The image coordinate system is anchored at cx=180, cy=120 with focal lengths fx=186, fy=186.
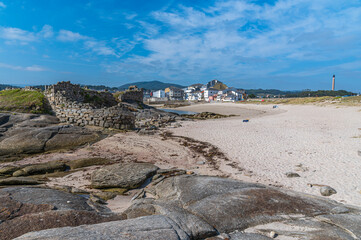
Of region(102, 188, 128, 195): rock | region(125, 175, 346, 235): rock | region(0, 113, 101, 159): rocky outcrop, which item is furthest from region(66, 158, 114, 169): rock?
region(125, 175, 346, 235): rock

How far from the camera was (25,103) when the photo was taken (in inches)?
736

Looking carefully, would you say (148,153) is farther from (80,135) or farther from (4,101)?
(4,101)

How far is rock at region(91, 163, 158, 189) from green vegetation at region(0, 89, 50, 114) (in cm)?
1535

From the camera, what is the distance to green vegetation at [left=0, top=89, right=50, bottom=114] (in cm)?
1792

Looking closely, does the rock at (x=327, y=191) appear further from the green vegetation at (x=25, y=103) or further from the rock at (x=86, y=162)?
the green vegetation at (x=25, y=103)

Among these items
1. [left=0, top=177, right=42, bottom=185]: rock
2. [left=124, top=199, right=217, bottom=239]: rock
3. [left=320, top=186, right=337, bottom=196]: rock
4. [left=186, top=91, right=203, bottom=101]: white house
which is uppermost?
[left=186, top=91, right=203, bottom=101]: white house

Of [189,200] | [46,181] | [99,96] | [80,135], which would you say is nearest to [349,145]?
[189,200]

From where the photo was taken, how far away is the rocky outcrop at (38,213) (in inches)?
132

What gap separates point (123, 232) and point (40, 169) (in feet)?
25.0

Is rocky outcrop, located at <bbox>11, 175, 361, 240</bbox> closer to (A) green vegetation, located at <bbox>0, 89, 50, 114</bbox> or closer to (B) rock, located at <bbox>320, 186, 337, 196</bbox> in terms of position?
(B) rock, located at <bbox>320, 186, 337, 196</bbox>

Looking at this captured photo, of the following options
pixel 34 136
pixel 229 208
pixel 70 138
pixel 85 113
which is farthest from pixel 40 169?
pixel 85 113

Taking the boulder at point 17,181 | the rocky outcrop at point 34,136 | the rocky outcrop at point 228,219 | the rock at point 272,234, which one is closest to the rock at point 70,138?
the rocky outcrop at point 34,136

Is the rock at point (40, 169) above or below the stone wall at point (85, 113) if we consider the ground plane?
below

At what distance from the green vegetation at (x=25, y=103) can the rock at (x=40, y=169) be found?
40.9ft
